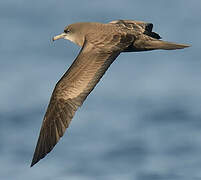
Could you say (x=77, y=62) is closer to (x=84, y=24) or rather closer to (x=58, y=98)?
(x=58, y=98)

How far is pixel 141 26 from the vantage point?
17.5 m

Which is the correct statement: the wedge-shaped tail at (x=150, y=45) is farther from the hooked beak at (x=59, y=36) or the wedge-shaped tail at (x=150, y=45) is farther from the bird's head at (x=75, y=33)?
the hooked beak at (x=59, y=36)

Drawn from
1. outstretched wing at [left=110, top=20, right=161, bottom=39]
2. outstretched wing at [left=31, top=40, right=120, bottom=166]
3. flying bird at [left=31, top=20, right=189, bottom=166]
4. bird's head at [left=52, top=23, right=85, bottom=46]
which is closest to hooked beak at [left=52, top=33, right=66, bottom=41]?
bird's head at [left=52, top=23, right=85, bottom=46]

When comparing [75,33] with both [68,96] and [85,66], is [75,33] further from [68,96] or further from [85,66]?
[68,96]

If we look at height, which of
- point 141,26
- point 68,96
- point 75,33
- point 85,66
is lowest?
point 68,96

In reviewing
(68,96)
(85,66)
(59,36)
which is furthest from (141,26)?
(68,96)

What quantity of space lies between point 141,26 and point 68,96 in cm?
388

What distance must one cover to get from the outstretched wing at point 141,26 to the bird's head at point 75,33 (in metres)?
1.25

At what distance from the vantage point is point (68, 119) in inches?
563

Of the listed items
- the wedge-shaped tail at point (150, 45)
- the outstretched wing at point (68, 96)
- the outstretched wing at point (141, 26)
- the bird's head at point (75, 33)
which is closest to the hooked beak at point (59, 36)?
the bird's head at point (75, 33)

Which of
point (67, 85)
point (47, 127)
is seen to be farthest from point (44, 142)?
point (67, 85)

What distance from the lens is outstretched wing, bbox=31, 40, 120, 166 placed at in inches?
563

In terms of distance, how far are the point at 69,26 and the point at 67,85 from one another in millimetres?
3032

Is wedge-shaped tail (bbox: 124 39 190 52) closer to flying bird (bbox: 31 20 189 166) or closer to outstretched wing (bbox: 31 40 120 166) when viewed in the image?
flying bird (bbox: 31 20 189 166)
